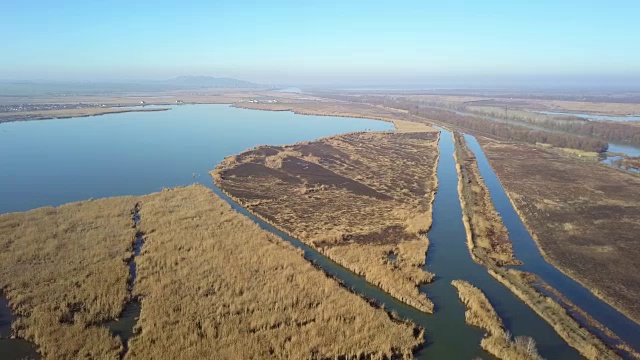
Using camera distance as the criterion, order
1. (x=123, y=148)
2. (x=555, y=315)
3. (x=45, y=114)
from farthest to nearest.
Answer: (x=45, y=114) < (x=123, y=148) < (x=555, y=315)

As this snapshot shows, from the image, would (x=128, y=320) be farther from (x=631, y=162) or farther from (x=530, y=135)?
(x=530, y=135)

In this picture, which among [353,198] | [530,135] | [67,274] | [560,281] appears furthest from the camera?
[530,135]

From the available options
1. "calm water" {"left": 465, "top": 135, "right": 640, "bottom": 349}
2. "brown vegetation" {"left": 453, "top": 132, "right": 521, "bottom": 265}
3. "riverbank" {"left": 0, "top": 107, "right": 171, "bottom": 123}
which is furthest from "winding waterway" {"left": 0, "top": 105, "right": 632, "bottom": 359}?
"riverbank" {"left": 0, "top": 107, "right": 171, "bottom": 123}

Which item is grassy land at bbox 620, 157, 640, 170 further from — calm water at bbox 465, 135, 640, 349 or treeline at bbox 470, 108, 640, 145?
calm water at bbox 465, 135, 640, 349

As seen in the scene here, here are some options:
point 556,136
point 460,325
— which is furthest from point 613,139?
point 460,325

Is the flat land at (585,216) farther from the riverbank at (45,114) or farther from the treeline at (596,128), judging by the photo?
the riverbank at (45,114)

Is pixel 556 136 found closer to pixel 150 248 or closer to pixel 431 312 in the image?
pixel 431 312

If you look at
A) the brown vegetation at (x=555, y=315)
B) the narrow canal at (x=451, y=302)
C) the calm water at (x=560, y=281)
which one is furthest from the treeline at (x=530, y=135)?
the brown vegetation at (x=555, y=315)

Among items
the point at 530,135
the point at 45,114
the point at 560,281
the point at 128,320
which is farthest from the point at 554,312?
the point at 45,114
